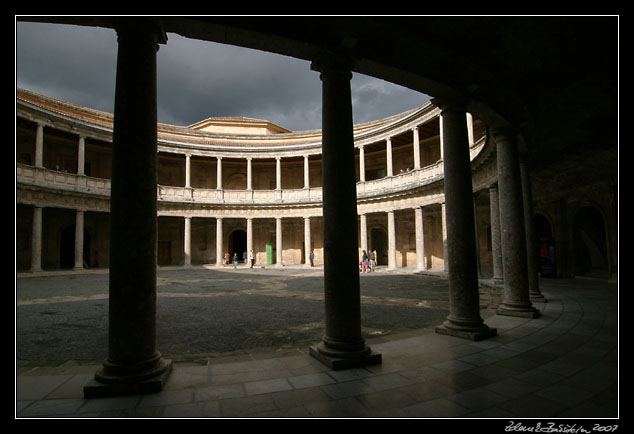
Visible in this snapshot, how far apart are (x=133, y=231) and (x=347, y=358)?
2931mm

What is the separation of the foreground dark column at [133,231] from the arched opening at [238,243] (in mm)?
29792

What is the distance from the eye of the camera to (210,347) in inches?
219

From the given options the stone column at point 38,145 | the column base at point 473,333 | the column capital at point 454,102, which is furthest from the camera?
the stone column at point 38,145

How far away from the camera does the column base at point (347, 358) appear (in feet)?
14.1

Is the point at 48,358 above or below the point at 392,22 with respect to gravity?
below

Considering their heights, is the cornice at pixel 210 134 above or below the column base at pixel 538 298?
above

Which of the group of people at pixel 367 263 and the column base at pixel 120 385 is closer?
the column base at pixel 120 385

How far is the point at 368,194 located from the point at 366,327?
19.2 meters

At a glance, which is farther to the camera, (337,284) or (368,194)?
(368,194)

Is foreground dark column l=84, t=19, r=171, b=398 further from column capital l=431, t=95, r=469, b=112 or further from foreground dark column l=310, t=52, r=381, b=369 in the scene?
column capital l=431, t=95, r=469, b=112

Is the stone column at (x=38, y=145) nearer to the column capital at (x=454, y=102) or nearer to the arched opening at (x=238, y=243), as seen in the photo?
the arched opening at (x=238, y=243)

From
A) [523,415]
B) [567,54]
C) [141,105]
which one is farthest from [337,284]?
[567,54]

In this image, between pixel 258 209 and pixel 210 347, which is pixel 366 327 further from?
pixel 258 209

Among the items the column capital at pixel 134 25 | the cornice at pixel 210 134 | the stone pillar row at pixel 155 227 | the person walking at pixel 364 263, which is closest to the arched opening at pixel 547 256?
the cornice at pixel 210 134
